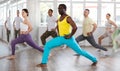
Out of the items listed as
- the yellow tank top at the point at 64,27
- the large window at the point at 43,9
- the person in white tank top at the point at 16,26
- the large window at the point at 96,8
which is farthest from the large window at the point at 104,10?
the yellow tank top at the point at 64,27

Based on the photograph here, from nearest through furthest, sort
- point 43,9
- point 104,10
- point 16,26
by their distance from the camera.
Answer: point 16,26, point 43,9, point 104,10

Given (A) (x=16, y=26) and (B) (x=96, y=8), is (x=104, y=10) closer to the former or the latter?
(B) (x=96, y=8)

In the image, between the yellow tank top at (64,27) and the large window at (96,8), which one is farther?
the large window at (96,8)

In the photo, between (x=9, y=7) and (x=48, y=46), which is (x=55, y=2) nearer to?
(x=9, y=7)

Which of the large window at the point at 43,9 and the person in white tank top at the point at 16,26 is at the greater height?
the large window at the point at 43,9

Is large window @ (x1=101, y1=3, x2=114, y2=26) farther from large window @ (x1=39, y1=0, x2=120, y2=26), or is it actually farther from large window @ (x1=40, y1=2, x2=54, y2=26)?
large window @ (x1=40, y1=2, x2=54, y2=26)

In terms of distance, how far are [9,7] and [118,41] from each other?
12.5ft

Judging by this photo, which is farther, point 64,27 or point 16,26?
point 16,26

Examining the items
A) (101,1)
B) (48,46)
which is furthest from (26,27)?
(101,1)

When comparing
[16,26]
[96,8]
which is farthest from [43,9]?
[16,26]

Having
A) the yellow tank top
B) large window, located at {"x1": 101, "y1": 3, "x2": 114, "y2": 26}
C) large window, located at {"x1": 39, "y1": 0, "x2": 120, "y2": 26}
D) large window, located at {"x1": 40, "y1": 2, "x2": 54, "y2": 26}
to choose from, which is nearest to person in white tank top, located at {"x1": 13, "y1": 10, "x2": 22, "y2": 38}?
large window, located at {"x1": 40, "y1": 2, "x2": 54, "y2": 26}

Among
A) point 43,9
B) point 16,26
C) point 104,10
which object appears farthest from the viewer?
point 104,10

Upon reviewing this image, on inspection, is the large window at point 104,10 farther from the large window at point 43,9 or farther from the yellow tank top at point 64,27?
the yellow tank top at point 64,27

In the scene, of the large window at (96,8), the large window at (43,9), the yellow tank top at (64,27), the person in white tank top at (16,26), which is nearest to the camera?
the yellow tank top at (64,27)
